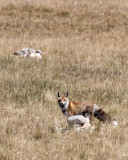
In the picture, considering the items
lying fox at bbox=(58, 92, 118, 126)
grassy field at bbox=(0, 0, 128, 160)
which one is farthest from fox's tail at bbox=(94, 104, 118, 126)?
grassy field at bbox=(0, 0, 128, 160)

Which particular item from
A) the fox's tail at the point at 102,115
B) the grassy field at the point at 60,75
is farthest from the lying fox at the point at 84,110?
the grassy field at the point at 60,75

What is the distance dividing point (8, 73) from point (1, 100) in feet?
12.4

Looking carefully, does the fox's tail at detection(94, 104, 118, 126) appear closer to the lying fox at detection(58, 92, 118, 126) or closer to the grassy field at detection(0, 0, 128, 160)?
the lying fox at detection(58, 92, 118, 126)

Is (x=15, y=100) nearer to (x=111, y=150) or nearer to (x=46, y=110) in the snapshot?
(x=46, y=110)

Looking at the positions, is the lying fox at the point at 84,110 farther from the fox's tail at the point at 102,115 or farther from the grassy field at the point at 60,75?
the grassy field at the point at 60,75

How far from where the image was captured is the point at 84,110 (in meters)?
9.16

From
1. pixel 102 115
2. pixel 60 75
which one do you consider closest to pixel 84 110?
pixel 102 115

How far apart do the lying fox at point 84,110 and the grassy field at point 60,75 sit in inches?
8.2

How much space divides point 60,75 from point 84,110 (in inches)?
259

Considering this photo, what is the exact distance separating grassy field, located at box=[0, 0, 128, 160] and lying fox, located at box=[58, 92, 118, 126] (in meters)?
0.21

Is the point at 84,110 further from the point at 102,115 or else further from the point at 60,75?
the point at 60,75

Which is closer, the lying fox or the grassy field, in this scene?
the grassy field

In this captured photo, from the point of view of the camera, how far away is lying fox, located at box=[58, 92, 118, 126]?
360 inches

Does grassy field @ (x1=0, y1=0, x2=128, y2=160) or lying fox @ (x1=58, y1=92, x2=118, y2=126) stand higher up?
lying fox @ (x1=58, y1=92, x2=118, y2=126)
